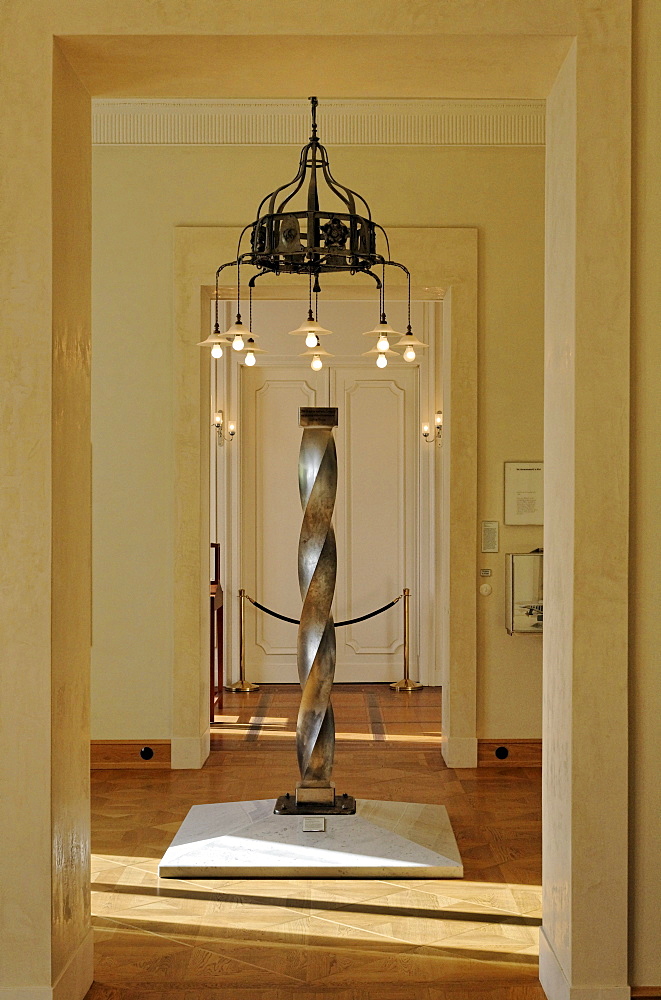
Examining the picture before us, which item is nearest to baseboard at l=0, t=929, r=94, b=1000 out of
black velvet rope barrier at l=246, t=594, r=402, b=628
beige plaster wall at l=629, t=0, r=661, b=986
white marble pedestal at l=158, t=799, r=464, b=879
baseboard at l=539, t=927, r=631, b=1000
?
white marble pedestal at l=158, t=799, r=464, b=879

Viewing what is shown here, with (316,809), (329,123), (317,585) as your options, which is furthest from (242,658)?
(329,123)

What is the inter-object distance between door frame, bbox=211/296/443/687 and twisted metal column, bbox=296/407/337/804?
4116mm

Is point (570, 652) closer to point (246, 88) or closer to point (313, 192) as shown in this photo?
point (246, 88)

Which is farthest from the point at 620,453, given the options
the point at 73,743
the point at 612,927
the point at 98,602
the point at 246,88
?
the point at 98,602

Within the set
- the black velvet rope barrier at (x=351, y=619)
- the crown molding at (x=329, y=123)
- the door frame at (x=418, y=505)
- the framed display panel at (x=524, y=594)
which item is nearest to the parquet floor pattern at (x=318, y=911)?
the framed display panel at (x=524, y=594)

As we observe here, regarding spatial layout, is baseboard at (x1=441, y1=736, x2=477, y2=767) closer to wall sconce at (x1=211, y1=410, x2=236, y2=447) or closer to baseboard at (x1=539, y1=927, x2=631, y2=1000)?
baseboard at (x1=539, y1=927, x2=631, y2=1000)

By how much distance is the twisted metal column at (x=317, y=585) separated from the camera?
201 inches

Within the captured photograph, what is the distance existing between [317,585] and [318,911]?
1.60 meters

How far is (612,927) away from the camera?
10.1ft

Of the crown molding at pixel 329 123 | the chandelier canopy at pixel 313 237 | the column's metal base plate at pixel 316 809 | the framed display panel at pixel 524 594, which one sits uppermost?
the crown molding at pixel 329 123

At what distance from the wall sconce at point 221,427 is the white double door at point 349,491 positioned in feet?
0.75

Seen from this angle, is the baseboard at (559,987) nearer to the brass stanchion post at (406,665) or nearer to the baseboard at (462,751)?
the baseboard at (462,751)

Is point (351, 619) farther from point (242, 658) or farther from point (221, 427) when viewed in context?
point (221, 427)

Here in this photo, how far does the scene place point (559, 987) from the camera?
3211 millimetres
